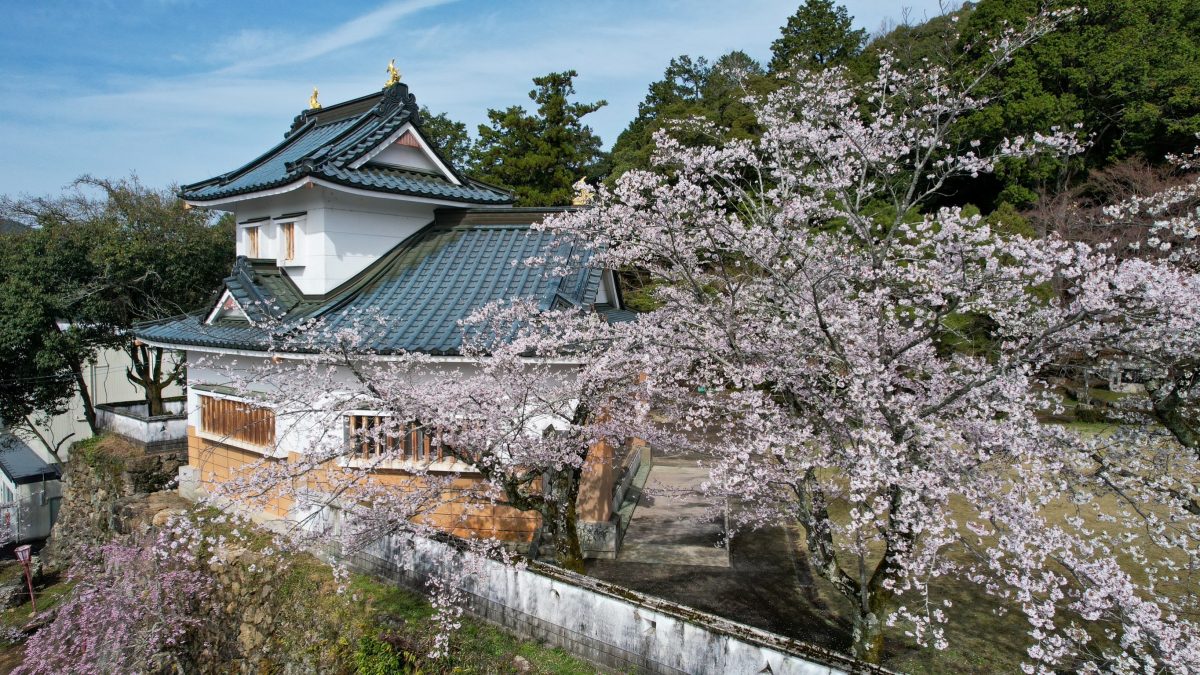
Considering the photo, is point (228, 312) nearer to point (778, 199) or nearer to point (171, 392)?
point (778, 199)

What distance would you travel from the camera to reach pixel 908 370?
7.27 m

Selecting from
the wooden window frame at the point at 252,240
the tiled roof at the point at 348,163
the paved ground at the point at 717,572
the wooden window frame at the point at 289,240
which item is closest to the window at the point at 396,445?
the paved ground at the point at 717,572

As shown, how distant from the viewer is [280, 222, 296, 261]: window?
40.2 feet

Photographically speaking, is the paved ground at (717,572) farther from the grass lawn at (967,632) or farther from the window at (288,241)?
the window at (288,241)

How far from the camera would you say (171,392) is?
26281 mm

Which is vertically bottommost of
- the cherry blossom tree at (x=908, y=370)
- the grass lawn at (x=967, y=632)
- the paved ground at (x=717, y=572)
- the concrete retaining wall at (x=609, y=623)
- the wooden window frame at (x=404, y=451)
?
the paved ground at (x=717, y=572)

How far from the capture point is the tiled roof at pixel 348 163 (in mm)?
11367

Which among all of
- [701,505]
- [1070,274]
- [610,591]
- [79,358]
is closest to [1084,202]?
[701,505]

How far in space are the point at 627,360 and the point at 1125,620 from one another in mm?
5140

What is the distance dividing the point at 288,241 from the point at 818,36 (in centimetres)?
3740

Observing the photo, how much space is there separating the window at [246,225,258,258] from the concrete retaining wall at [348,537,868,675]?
8080mm

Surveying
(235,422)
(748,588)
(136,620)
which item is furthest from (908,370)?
(136,620)

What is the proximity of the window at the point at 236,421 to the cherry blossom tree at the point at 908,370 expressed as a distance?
21.6 ft

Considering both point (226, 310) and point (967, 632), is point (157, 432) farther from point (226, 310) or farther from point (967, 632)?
point (967, 632)
